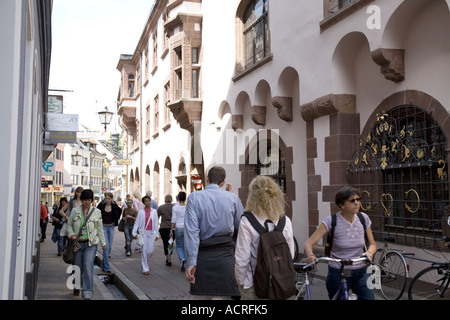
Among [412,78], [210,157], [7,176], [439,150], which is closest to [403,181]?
[439,150]

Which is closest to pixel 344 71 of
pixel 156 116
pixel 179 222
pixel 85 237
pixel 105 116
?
pixel 179 222

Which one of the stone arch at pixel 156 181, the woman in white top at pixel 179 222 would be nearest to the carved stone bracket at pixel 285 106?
the woman in white top at pixel 179 222

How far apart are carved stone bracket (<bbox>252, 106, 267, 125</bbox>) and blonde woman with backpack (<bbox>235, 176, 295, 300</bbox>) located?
9570mm

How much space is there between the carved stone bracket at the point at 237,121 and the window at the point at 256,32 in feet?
4.83

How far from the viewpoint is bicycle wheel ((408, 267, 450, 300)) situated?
6.61m

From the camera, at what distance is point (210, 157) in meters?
17.9

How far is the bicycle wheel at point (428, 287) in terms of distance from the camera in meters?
6.61

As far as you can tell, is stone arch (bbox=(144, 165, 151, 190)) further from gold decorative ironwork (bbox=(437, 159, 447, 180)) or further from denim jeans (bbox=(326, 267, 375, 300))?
denim jeans (bbox=(326, 267, 375, 300))

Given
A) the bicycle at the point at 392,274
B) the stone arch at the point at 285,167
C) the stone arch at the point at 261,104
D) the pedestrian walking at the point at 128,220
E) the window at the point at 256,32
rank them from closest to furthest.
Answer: the bicycle at the point at 392,274
the stone arch at the point at 285,167
the stone arch at the point at 261,104
the window at the point at 256,32
the pedestrian walking at the point at 128,220

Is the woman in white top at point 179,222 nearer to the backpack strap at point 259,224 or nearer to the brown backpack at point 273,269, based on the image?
the backpack strap at point 259,224

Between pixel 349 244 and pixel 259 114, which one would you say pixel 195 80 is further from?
pixel 349 244

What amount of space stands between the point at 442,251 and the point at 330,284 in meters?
3.71

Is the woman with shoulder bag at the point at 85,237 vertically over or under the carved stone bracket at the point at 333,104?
under

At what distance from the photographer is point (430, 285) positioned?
6812 mm
